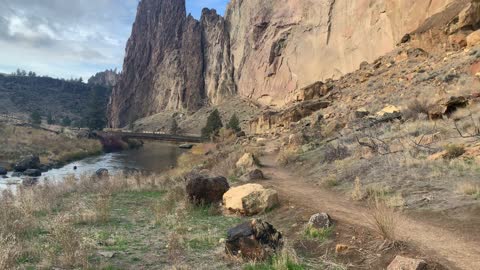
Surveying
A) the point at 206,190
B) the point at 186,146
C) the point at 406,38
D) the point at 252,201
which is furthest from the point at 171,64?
the point at 252,201

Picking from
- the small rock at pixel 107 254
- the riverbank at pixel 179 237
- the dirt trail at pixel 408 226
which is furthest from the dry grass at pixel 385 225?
the small rock at pixel 107 254

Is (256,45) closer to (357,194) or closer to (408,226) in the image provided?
(357,194)

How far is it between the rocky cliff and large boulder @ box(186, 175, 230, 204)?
2422 cm

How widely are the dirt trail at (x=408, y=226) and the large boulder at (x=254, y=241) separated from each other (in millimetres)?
1864

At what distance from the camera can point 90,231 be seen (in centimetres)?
977

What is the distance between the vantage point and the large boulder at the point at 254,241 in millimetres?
6801

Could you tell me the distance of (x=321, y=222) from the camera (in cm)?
811

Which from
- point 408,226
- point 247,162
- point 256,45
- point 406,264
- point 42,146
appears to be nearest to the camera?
point 406,264

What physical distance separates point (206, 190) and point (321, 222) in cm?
505

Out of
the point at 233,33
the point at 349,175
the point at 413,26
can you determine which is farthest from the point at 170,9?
the point at 349,175

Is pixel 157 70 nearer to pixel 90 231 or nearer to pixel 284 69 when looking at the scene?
pixel 284 69

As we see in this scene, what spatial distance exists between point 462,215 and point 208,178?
7252 mm

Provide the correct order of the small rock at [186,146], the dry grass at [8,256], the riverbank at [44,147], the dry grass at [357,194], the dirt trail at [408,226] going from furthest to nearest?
the small rock at [186,146]
the riverbank at [44,147]
the dry grass at [357,194]
the dry grass at [8,256]
the dirt trail at [408,226]

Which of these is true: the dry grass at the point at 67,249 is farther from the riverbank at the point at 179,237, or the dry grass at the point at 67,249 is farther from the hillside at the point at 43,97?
the hillside at the point at 43,97
